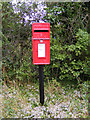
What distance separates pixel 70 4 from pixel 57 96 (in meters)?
2.64

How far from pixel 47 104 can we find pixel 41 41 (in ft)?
4.86

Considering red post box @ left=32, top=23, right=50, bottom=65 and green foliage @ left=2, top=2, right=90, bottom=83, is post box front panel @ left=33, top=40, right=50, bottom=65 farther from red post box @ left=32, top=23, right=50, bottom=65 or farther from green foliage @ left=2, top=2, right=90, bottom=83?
green foliage @ left=2, top=2, right=90, bottom=83

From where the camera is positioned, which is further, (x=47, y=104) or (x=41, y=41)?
(x=47, y=104)

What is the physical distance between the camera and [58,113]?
2.65 m

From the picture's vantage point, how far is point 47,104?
289cm

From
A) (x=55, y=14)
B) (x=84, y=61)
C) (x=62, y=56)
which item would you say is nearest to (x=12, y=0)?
(x=55, y=14)

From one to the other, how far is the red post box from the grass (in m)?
1.06

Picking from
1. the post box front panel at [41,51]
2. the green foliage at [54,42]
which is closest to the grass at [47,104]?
the green foliage at [54,42]

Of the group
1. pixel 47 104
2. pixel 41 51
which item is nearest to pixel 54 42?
pixel 41 51

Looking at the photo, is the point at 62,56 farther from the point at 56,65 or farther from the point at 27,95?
the point at 27,95

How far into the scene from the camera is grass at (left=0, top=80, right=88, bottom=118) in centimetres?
260

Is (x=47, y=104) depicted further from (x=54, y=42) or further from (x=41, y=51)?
(x=54, y=42)

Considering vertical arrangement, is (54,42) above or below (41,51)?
above

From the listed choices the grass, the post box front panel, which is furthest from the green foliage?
the post box front panel
